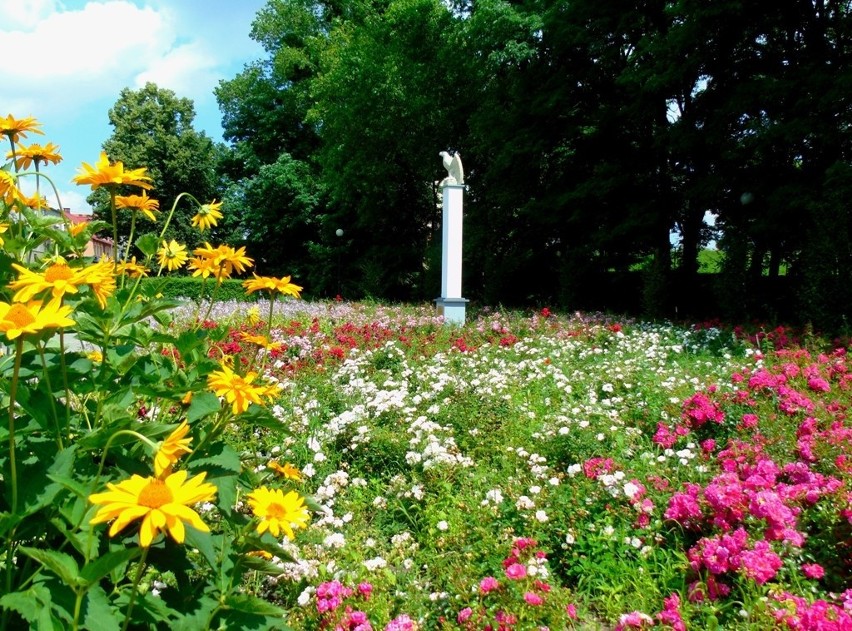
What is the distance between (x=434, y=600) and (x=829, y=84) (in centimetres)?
994

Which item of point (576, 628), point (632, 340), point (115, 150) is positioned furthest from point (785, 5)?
point (115, 150)

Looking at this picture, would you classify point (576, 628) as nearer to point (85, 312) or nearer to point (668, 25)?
point (85, 312)

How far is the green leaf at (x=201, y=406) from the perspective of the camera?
4.42 ft

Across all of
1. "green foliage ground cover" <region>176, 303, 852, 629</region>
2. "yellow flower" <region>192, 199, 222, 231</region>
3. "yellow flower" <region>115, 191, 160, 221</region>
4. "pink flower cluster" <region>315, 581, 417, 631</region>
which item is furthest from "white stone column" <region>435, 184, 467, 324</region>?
"yellow flower" <region>115, 191, 160, 221</region>

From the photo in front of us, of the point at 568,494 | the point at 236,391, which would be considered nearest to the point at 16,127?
the point at 236,391

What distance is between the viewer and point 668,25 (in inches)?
492

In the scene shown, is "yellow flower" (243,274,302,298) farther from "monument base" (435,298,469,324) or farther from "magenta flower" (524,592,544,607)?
"monument base" (435,298,469,324)

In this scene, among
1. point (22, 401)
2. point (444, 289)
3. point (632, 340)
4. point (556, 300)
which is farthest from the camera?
point (556, 300)

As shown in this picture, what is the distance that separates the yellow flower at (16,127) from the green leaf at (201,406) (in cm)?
97

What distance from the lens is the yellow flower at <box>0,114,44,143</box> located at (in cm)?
169

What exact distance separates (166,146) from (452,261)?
21.5 meters

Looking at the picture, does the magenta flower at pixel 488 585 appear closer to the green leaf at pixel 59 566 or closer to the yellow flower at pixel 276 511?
the yellow flower at pixel 276 511

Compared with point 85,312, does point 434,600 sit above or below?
below

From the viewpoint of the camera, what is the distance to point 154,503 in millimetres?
872
